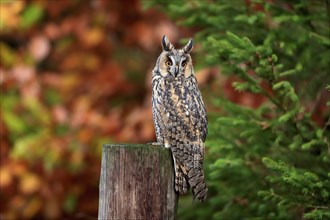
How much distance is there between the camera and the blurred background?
731 centimetres

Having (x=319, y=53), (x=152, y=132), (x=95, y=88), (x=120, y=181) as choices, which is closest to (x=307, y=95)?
(x=319, y=53)

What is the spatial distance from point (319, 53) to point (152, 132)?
3158mm

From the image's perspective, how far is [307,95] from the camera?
4945 millimetres

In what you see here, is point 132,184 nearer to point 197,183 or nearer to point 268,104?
point 197,183

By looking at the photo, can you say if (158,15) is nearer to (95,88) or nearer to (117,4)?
(117,4)

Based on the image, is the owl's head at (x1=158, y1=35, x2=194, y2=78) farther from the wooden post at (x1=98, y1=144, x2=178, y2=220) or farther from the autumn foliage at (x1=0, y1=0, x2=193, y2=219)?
the autumn foliage at (x1=0, y1=0, x2=193, y2=219)

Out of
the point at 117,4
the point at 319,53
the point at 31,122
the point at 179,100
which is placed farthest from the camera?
the point at 117,4

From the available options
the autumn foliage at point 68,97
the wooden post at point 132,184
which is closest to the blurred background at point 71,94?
the autumn foliage at point 68,97

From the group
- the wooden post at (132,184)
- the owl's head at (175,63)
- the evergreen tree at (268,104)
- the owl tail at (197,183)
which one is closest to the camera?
the wooden post at (132,184)

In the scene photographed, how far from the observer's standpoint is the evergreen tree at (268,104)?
4.22 meters

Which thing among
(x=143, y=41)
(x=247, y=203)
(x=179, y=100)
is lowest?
(x=247, y=203)

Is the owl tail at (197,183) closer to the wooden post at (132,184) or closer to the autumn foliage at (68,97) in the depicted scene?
the wooden post at (132,184)

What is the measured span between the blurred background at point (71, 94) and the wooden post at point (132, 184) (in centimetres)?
349

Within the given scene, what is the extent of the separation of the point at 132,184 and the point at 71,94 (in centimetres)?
469
